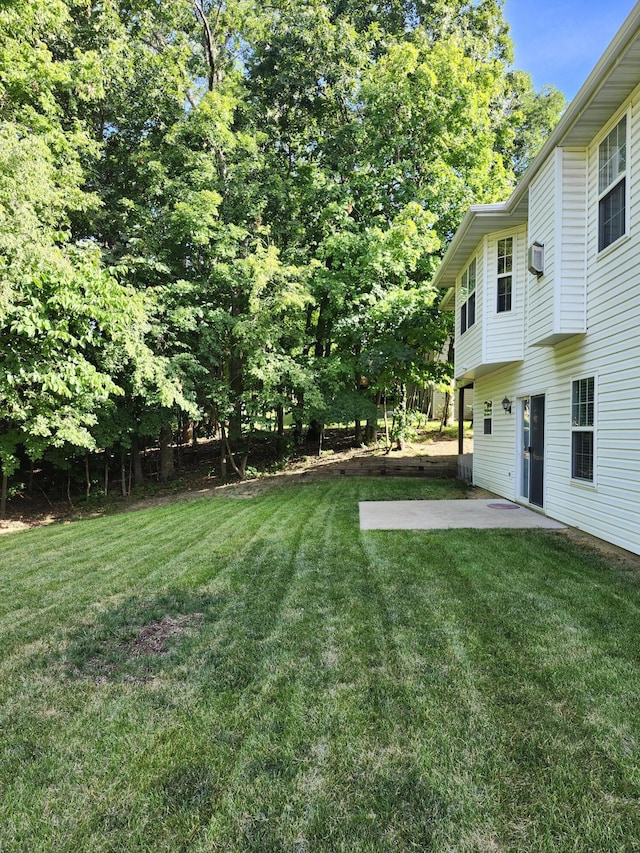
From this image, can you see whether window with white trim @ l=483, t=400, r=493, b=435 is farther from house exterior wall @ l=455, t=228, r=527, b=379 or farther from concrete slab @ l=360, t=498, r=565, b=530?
concrete slab @ l=360, t=498, r=565, b=530

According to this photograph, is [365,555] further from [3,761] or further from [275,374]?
[275,374]

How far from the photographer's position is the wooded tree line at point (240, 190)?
9281 millimetres

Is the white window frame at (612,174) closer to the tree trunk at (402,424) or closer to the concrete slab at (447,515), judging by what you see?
the concrete slab at (447,515)

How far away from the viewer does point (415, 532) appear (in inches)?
231

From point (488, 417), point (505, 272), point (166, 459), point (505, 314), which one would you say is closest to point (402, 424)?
point (488, 417)

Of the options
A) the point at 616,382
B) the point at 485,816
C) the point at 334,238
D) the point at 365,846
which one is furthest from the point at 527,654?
the point at 334,238

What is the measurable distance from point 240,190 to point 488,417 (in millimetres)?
8250

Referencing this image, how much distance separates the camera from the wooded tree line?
9.28 m

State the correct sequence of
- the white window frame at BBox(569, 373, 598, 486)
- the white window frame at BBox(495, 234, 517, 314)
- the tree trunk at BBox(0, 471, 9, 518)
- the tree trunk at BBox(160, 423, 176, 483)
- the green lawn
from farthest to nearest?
the tree trunk at BBox(160, 423, 176, 483) < the tree trunk at BBox(0, 471, 9, 518) < the white window frame at BBox(495, 234, 517, 314) < the white window frame at BBox(569, 373, 598, 486) < the green lawn

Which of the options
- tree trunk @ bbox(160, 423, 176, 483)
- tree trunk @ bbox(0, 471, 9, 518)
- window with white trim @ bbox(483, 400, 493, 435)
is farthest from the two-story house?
tree trunk @ bbox(0, 471, 9, 518)

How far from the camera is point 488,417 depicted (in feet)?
33.1

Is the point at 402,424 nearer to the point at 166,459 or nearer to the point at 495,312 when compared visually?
the point at 495,312

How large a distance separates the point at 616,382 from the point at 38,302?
753 centimetres

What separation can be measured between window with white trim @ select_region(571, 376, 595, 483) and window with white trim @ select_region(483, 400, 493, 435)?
369cm
